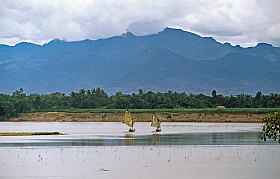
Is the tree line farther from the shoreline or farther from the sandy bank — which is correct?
the sandy bank

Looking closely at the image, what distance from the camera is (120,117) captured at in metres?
85.9

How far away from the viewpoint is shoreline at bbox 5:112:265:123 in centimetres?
8050

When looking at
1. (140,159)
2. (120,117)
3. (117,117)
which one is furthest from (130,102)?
(140,159)

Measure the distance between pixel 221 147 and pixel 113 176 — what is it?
43.2 feet

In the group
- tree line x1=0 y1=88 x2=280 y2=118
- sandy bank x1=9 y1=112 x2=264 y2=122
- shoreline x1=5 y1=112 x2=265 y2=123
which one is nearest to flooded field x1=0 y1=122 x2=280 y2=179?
shoreline x1=5 y1=112 x2=265 y2=123

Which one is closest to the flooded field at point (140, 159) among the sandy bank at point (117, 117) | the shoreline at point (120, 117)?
the shoreline at point (120, 117)

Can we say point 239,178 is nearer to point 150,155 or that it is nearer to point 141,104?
point 150,155

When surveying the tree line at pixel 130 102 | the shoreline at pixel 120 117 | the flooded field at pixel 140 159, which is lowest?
the flooded field at pixel 140 159

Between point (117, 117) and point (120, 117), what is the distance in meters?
0.53

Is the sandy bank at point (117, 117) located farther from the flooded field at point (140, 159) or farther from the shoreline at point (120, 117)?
the flooded field at point (140, 159)

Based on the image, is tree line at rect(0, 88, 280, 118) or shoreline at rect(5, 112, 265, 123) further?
tree line at rect(0, 88, 280, 118)

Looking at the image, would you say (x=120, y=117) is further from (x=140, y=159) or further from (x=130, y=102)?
(x=140, y=159)

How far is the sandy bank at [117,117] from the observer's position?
8081 cm

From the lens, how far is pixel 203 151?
3222 centimetres
